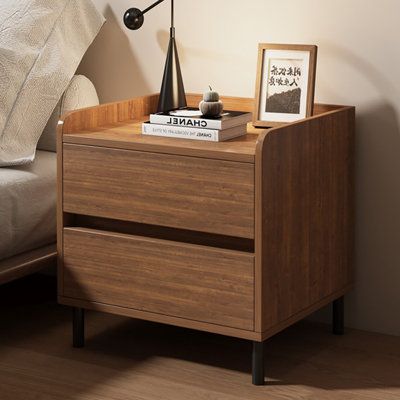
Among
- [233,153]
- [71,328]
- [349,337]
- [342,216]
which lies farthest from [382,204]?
[71,328]

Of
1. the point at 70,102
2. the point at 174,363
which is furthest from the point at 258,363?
the point at 70,102

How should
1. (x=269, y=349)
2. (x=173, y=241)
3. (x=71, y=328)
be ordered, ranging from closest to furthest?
(x=173, y=241) → (x=269, y=349) → (x=71, y=328)

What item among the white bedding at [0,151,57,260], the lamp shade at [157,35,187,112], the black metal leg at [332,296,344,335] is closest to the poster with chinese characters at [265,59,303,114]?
the lamp shade at [157,35,187,112]

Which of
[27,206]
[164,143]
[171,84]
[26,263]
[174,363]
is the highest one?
[171,84]

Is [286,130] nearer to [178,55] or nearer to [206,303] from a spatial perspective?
[206,303]

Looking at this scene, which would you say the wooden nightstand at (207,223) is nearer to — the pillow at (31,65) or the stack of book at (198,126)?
the stack of book at (198,126)

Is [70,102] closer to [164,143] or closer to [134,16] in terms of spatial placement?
[134,16]

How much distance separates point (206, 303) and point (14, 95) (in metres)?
0.80

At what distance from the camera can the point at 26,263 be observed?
2.48 m

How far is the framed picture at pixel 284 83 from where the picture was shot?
2.42 m

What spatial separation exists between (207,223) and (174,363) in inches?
15.9

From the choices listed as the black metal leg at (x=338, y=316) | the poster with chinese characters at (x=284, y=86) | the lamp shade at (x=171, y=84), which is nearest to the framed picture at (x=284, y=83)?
the poster with chinese characters at (x=284, y=86)

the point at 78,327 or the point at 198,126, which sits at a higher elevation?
the point at 198,126

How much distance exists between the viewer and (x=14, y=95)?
8.38ft
